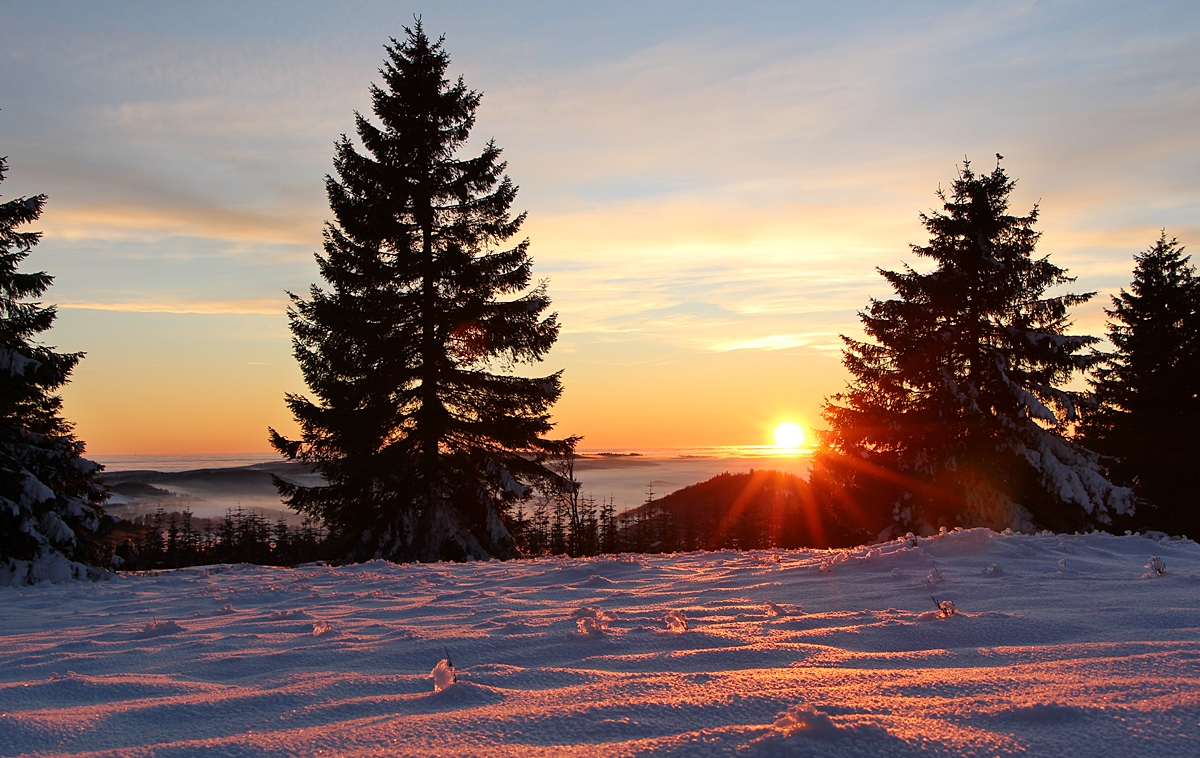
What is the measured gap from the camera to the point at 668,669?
8.58 feet

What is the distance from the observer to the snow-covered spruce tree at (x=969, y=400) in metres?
16.3

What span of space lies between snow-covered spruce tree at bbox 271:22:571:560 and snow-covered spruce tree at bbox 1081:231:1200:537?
56.4 feet

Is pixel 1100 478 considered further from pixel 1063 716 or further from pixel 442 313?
pixel 1063 716

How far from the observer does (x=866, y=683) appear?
7.46 ft

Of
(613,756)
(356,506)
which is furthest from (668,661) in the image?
(356,506)

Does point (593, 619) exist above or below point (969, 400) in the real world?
below

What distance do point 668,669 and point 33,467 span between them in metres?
11.3

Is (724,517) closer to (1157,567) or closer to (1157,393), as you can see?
(1157,393)

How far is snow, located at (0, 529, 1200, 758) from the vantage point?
1819 mm

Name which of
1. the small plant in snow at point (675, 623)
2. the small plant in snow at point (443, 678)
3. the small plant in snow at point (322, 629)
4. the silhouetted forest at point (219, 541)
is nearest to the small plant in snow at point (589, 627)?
the small plant in snow at point (675, 623)

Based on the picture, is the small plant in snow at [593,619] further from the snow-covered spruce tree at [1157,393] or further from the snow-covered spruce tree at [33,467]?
the snow-covered spruce tree at [1157,393]

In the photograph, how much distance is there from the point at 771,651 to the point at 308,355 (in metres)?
13.7

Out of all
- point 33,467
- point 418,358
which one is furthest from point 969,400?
point 33,467

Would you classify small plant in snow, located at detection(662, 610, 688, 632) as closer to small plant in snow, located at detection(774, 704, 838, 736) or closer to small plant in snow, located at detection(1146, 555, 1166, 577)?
small plant in snow, located at detection(774, 704, 838, 736)
